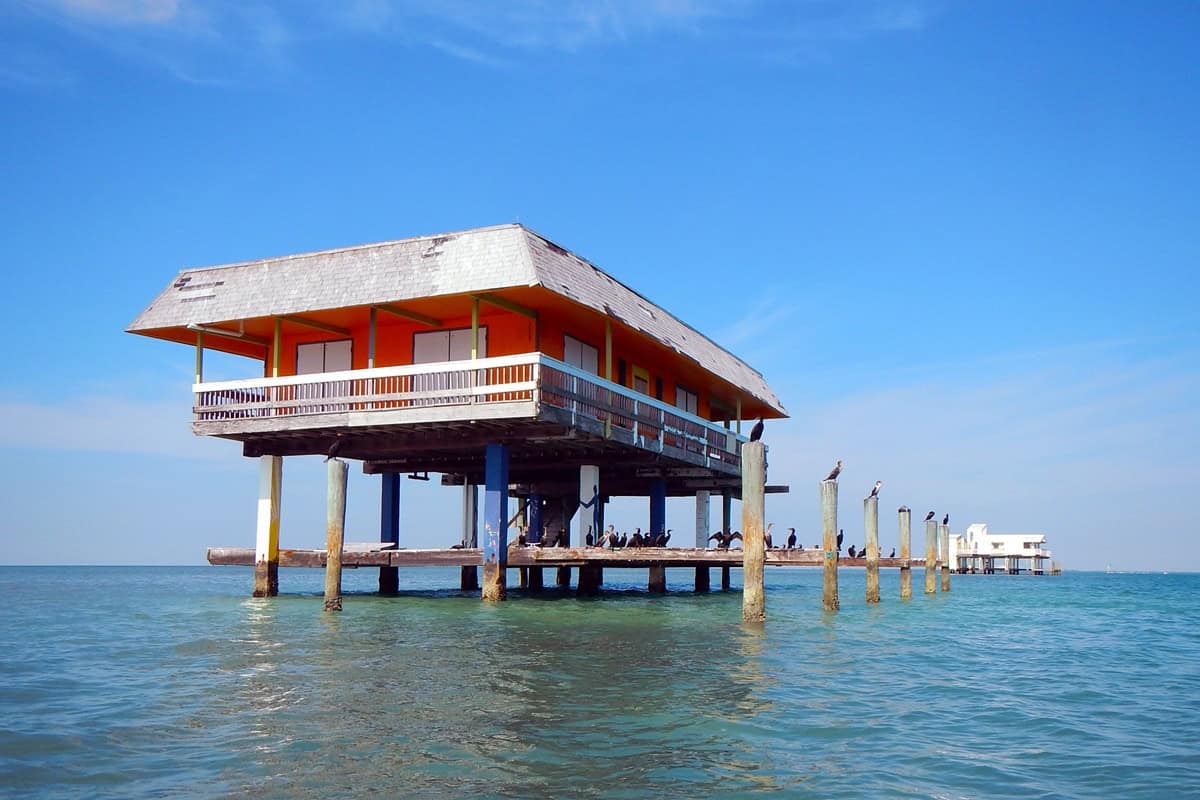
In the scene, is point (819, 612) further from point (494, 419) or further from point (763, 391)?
point (763, 391)

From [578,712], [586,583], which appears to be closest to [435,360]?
[586,583]

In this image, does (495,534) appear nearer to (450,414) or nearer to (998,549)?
(450,414)

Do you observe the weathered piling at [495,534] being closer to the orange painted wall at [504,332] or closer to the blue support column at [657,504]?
the orange painted wall at [504,332]

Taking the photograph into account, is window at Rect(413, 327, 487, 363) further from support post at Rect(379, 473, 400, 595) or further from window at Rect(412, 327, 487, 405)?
support post at Rect(379, 473, 400, 595)

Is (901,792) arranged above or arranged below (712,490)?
below

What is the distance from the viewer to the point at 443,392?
80.8 ft

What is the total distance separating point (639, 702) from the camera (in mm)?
12312

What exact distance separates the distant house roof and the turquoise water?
766 centimetres

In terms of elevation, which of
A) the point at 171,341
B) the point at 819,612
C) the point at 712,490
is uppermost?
the point at 171,341

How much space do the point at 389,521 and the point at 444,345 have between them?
291 inches

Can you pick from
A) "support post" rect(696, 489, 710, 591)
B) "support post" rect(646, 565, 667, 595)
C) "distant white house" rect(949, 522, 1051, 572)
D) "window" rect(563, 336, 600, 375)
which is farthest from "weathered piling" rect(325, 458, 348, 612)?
"distant white house" rect(949, 522, 1051, 572)

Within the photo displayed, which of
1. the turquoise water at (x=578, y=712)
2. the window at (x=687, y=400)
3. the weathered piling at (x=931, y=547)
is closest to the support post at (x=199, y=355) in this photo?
the turquoise water at (x=578, y=712)

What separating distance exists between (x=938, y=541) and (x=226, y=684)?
37.3 metres

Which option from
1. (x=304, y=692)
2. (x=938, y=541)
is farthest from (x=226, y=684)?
(x=938, y=541)
